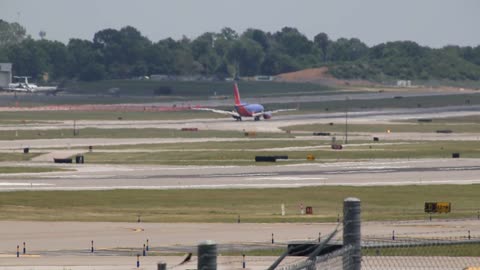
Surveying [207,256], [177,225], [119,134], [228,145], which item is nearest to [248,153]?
[228,145]

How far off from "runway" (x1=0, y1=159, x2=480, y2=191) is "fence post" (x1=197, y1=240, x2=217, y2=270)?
8057 centimetres

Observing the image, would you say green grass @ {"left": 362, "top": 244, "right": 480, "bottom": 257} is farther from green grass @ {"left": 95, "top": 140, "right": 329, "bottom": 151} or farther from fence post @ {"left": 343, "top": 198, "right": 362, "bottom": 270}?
green grass @ {"left": 95, "top": 140, "right": 329, "bottom": 151}

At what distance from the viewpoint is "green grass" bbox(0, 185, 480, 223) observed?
78375 mm

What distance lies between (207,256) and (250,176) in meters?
93.9

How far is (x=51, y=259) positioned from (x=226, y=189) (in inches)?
1744

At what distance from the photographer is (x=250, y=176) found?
11300 centimetres

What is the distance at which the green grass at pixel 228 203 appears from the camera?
7838 cm

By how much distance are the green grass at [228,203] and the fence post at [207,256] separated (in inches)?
2229

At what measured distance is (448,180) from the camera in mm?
107938

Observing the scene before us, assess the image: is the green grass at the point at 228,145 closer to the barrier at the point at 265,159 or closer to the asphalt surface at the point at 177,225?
the asphalt surface at the point at 177,225

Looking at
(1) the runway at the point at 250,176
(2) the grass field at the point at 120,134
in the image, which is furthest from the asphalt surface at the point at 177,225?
(2) the grass field at the point at 120,134

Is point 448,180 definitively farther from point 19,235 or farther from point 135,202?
point 19,235

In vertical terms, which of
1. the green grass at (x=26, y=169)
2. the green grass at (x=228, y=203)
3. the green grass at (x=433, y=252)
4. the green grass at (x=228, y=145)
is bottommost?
the green grass at (x=26, y=169)

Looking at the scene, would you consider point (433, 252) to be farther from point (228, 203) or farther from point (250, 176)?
point (250, 176)
